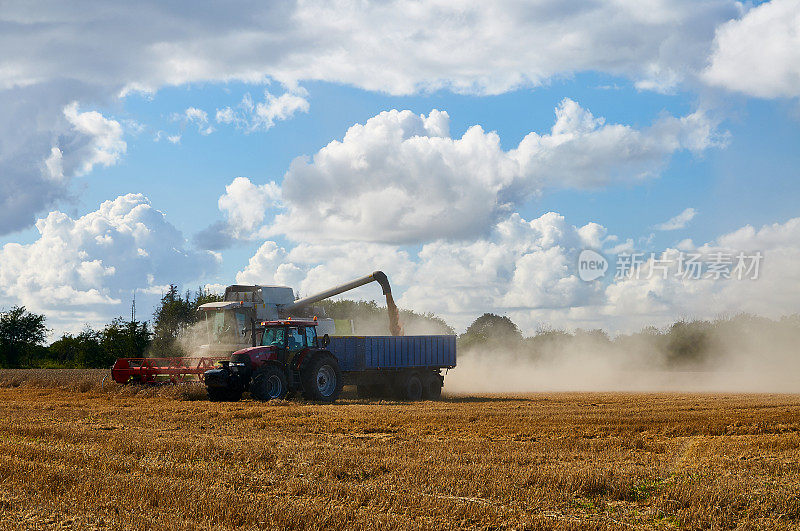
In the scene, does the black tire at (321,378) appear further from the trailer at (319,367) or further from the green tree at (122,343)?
the green tree at (122,343)

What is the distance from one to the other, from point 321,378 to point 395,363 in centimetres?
333

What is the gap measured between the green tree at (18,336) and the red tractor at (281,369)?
4761 centimetres

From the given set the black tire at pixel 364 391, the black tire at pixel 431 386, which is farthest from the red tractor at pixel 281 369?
the black tire at pixel 431 386

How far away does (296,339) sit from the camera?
22578mm

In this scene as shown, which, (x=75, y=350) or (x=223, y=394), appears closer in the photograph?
(x=223, y=394)

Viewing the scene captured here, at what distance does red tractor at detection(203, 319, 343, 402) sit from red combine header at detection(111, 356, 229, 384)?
1.30 metres

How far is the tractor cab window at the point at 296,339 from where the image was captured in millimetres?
22484

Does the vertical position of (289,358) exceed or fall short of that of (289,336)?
it falls short

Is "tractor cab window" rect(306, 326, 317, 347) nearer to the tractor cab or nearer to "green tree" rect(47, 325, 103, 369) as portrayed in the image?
the tractor cab

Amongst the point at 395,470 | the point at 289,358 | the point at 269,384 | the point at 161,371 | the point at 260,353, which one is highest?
the point at 260,353

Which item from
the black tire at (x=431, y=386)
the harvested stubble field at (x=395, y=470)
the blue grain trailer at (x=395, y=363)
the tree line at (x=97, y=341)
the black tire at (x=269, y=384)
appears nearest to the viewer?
the harvested stubble field at (x=395, y=470)

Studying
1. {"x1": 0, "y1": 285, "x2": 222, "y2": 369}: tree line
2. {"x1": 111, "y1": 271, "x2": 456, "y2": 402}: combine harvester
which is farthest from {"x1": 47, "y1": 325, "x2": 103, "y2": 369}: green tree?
{"x1": 111, "y1": 271, "x2": 456, "y2": 402}: combine harvester

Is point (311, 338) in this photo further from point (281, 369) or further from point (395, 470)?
point (395, 470)

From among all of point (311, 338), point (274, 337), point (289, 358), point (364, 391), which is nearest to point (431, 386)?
point (364, 391)
